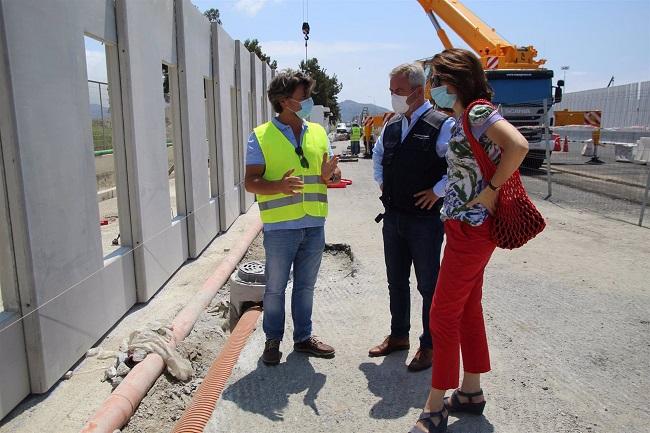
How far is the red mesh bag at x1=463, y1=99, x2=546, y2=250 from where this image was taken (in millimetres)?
2840

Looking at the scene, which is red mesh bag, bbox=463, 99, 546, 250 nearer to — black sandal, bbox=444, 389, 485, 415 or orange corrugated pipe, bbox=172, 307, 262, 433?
black sandal, bbox=444, 389, 485, 415

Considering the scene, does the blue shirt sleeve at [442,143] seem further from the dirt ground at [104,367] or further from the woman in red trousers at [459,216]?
the dirt ground at [104,367]

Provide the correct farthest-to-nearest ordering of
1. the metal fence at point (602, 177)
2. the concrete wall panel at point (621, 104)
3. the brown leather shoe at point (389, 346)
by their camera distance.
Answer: the concrete wall panel at point (621, 104), the metal fence at point (602, 177), the brown leather shoe at point (389, 346)

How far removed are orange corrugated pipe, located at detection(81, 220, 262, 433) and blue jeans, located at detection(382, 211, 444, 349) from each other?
1788 millimetres

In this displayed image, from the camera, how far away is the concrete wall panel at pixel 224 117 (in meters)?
8.88

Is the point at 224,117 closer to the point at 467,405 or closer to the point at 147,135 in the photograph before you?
the point at 147,135

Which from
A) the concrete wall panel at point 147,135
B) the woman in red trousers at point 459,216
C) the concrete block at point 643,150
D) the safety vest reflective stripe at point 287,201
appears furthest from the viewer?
the concrete block at point 643,150

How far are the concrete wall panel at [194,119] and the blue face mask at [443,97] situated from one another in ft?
15.3

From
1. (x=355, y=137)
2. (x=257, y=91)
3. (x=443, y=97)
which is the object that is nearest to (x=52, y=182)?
(x=443, y=97)

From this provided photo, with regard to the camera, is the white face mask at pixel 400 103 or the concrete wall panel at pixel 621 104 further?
the concrete wall panel at pixel 621 104

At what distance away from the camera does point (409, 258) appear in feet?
13.1

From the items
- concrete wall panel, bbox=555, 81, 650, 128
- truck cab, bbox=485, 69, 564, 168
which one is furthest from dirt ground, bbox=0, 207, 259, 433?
concrete wall panel, bbox=555, 81, 650, 128

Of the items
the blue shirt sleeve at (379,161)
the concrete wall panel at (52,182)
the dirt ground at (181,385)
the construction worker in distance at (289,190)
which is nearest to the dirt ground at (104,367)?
the dirt ground at (181,385)

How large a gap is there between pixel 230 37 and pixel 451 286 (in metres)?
8.40
